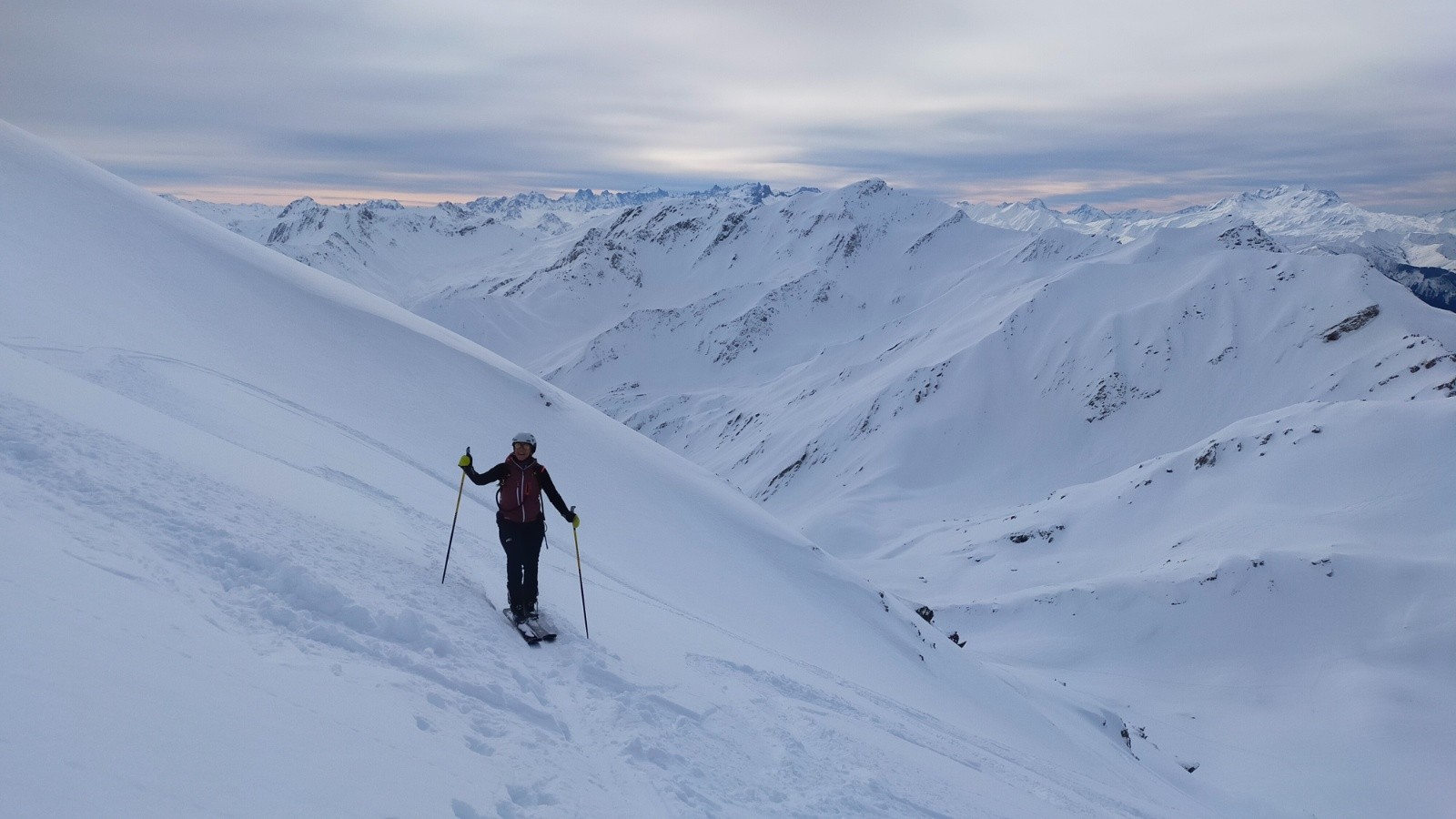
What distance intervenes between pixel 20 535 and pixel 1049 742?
775 inches

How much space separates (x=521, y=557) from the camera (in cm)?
862

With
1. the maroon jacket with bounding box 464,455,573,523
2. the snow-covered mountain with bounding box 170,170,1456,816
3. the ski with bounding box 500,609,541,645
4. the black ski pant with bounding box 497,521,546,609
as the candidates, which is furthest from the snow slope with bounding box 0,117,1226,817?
the snow-covered mountain with bounding box 170,170,1456,816

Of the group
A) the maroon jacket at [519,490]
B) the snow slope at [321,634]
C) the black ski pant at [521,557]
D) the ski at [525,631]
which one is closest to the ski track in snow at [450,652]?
the snow slope at [321,634]

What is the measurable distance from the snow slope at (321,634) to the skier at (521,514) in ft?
1.44

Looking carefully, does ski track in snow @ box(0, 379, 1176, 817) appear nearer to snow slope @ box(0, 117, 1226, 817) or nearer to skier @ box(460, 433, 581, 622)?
snow slope @ box(0, 117, 1226, 817)

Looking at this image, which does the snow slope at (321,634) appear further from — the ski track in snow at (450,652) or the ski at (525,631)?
the ski at (525,631)

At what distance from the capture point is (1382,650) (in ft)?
120

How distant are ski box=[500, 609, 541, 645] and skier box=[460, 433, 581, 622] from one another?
52 mm

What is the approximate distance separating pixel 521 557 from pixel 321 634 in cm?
242

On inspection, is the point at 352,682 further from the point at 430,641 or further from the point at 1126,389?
the point at 1126,389

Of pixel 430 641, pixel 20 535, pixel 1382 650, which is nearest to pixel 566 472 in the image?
pixel 430 641

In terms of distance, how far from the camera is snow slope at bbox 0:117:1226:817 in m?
4.48

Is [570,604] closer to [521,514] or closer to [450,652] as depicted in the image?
[521,514]

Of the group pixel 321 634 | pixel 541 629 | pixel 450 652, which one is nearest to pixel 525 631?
pixel 541 629
